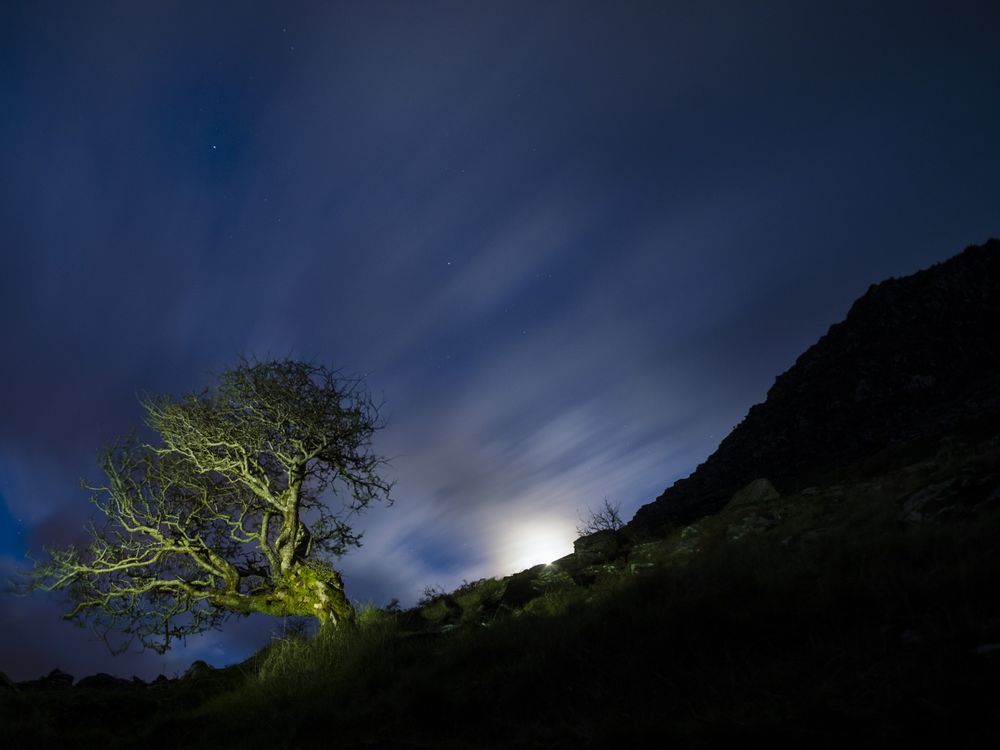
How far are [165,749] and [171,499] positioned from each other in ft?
37.3

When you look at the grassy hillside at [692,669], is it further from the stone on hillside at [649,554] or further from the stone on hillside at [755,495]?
the stone on hillside at [755,495]

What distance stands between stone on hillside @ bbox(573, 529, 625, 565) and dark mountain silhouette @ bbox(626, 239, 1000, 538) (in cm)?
1496

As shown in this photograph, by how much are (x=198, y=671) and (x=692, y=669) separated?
1436cm

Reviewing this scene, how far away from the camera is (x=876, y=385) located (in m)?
56.9

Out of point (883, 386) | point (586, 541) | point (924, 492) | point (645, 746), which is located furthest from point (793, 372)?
point (645, 746)

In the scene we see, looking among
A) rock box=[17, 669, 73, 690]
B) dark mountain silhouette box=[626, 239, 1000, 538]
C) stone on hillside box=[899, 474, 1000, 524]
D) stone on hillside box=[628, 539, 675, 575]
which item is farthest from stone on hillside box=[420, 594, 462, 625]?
dark mountain silhouette box=[626, 239, 1000, 538]

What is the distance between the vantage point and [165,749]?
653cm

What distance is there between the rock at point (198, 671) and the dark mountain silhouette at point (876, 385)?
106 ft

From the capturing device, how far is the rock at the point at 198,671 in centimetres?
1249

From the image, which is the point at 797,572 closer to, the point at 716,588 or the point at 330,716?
the point at 716,588

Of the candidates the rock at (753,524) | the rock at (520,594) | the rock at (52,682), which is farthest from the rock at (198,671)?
the rock at (753,524)

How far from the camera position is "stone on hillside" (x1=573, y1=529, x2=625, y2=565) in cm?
1911

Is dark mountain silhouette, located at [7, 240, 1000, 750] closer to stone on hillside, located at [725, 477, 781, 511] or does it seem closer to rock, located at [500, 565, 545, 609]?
rock, located at [500, 565, 545, 609]

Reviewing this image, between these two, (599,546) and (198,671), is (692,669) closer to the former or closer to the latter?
(198,671)
